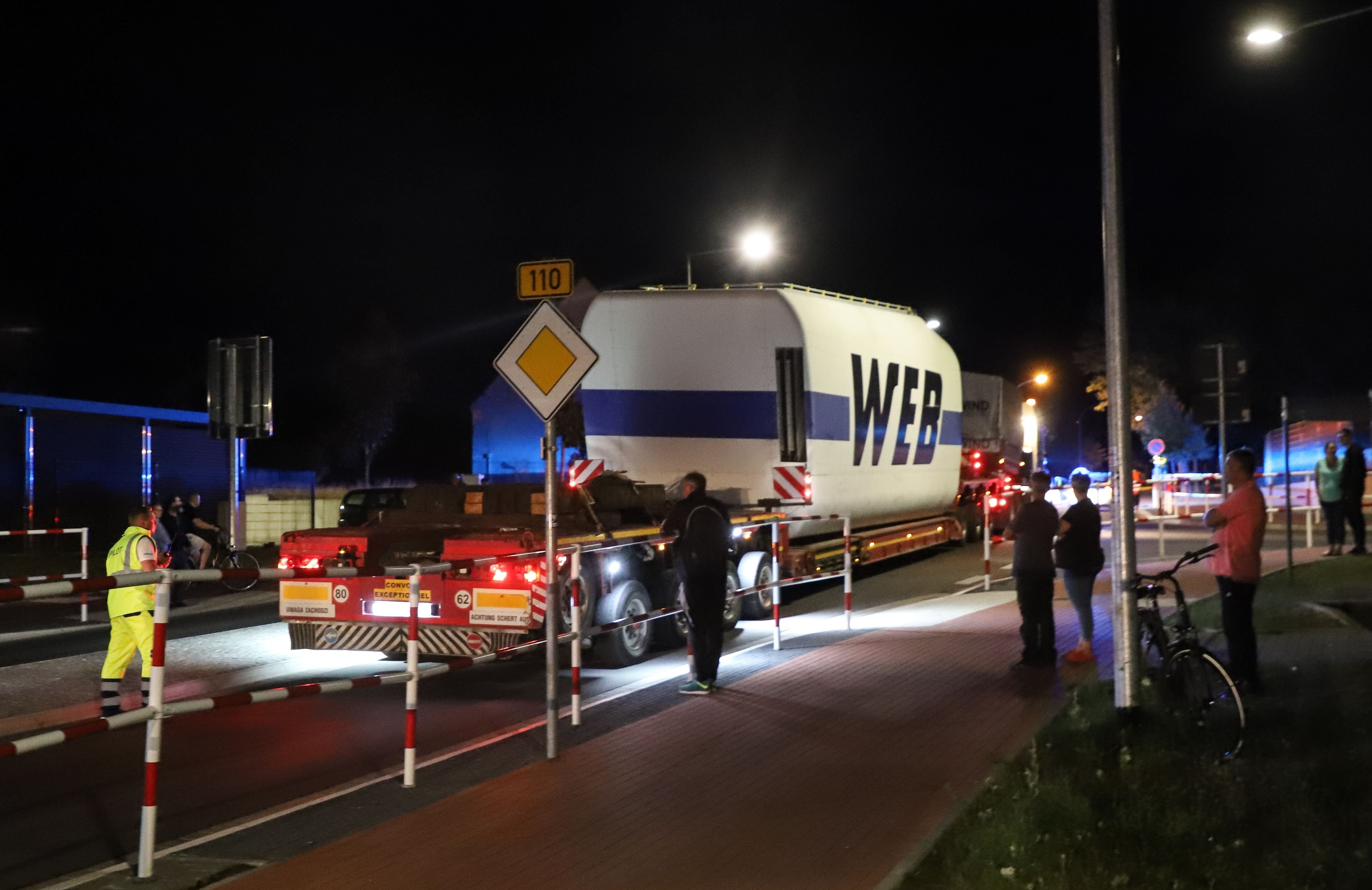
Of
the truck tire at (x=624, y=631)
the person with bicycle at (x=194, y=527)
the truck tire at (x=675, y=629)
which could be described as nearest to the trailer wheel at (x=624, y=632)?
the truck tire at (x=624, y=631)

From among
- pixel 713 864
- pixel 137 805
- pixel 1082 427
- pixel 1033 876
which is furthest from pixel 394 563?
pixel 1082 427

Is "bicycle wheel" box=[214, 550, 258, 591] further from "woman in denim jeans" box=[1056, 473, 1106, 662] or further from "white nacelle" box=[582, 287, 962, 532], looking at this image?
"woman in denim jeans" box=[1056, 473, 1106, 662]

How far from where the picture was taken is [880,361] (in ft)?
62.3

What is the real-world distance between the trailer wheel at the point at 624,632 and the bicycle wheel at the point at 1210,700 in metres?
5.33

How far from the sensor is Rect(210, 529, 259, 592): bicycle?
22000 mm

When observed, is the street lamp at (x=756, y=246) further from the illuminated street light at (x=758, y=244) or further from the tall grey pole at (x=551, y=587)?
→ the tall grey pole at (x=551, y=587)

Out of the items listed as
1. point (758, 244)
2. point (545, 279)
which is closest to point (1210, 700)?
point (545, 279)

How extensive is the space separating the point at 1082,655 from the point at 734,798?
5483 mm

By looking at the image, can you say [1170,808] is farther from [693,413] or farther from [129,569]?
[693,413]

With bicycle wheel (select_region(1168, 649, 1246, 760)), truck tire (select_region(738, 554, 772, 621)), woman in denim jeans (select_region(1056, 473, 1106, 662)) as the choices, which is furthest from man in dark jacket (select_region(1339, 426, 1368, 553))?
bicycle wheel (select_region(1168, 649, 1246, 760))

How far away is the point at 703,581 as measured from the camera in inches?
426

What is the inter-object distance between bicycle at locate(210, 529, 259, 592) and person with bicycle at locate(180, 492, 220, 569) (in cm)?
74

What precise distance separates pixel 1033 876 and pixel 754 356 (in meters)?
11.0

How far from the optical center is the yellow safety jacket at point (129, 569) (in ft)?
33.0
